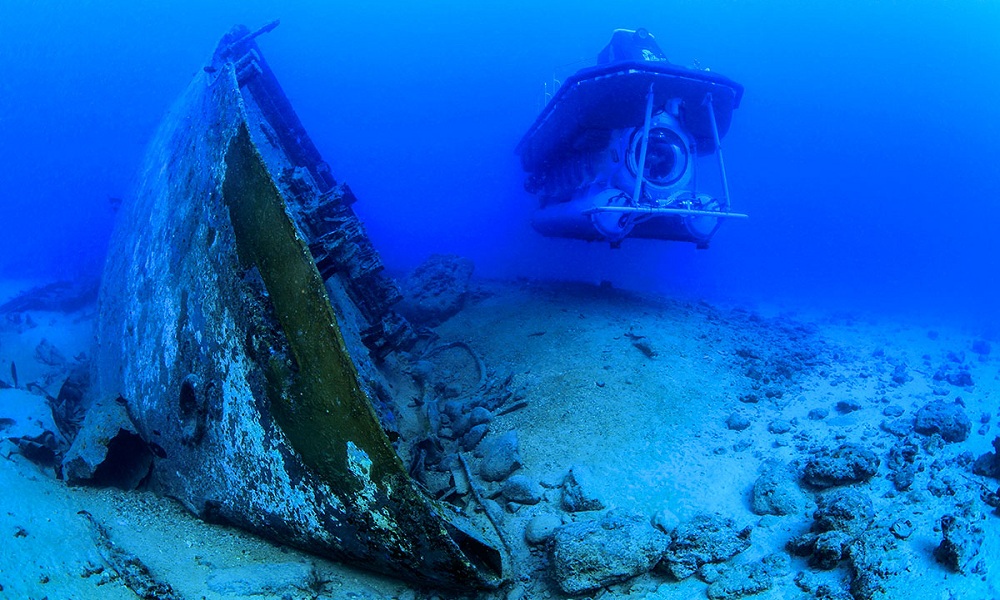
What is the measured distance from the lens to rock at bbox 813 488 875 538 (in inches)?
130

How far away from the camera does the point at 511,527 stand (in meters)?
3.67

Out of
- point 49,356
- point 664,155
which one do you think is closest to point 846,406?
point 664,155

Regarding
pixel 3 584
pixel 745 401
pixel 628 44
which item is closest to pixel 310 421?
pixel 3 584

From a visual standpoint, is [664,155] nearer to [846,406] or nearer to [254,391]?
[846,406]

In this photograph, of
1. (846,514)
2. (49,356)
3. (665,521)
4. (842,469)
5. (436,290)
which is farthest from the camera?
(436,290)

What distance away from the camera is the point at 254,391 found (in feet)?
9.29

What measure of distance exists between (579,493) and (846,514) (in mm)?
1890

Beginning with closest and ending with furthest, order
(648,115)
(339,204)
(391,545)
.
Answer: (391,545), (339,204), (648,115)

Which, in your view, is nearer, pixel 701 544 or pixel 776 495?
pixel 701 544

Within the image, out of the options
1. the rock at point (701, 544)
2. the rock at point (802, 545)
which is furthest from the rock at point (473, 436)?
the rock at point (802, 545)

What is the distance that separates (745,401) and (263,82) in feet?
26.5

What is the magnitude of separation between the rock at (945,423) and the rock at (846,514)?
1990mm

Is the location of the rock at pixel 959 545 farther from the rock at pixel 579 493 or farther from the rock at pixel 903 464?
the rock at pixel 579 493

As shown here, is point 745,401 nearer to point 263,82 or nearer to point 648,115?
point 648,115
